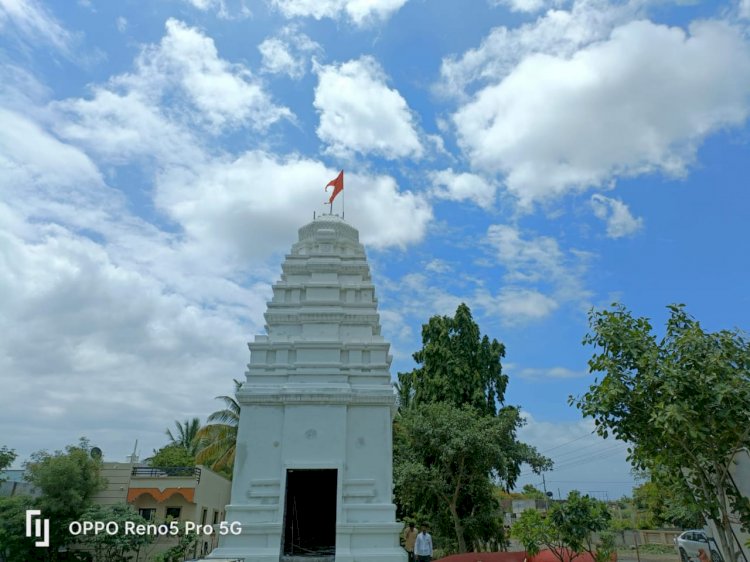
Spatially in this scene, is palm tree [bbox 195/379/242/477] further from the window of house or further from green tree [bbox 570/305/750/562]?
green tree [bbox 570/305/750/562]

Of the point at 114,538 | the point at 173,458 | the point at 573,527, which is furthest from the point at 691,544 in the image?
the point at 173,458

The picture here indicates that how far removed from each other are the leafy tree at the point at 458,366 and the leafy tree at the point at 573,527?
34.3ft

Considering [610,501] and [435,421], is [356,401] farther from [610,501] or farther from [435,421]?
[610,501]

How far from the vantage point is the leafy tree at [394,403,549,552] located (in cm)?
1850

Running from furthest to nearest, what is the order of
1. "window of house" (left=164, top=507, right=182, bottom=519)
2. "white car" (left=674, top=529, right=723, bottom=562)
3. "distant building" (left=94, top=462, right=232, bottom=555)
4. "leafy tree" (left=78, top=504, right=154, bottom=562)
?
"white car" (left=674, top=529, right=723, bottom=562) < "window of house" (left=164, top=507, right=182, bottom=519) < "distant building" (left=94, top=462, right=232, bottom=555) < "leafy tree" (left=78, top=504, right=154, bottom=562)

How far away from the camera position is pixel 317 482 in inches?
618

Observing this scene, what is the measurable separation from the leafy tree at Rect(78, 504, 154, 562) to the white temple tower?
191 inches

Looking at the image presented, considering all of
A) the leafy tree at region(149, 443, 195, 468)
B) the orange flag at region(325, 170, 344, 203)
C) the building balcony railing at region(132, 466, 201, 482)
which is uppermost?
the orange flag at region(325, 170, 344, 203)

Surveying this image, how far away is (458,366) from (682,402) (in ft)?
50.3

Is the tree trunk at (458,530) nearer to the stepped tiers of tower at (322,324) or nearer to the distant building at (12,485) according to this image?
the stepped tiers of tower at (322,324)

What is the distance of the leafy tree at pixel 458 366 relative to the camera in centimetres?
2247

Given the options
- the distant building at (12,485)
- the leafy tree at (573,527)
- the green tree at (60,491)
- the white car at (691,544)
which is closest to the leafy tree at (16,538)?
the green tree at (60,491)

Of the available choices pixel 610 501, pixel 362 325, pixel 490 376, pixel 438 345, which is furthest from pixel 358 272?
pixel 610 501

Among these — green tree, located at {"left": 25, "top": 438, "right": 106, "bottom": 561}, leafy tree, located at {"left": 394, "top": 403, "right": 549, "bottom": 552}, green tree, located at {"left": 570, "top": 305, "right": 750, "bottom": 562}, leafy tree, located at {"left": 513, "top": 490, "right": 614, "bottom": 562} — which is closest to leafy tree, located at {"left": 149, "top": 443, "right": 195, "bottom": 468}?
green tree, located at {"left": 25, "top": 438, "right": 106, "bottom": 561}
